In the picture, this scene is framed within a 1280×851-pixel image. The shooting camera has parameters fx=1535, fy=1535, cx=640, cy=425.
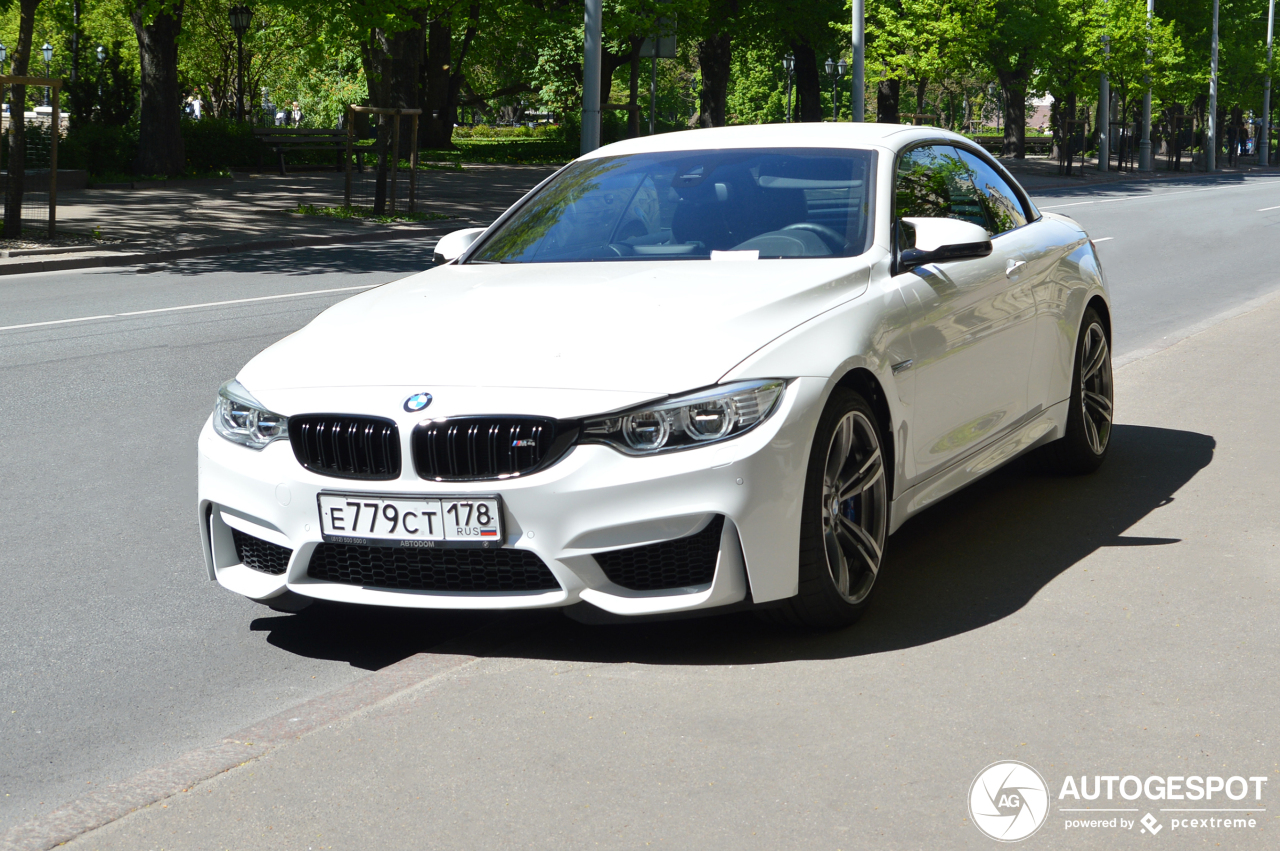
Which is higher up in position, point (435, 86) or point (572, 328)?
point (435, 86)

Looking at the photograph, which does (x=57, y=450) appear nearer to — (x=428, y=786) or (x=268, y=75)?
(x=428, y=786)

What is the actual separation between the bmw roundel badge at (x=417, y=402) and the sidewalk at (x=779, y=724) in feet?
2.35

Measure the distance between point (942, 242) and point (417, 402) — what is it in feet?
5.92

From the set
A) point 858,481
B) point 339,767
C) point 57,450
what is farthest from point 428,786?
point 57,450

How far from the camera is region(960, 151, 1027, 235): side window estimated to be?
598 cm

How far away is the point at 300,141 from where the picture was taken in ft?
114

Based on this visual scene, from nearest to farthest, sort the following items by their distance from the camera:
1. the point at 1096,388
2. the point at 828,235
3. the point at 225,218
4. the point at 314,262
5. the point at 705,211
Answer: the point at 828,235, the point at 705,211, the point at 1096,388, the point at 314,262, the point at 225,218

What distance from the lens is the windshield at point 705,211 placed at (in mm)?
5039

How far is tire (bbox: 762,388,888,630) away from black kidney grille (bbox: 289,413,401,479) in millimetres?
1106

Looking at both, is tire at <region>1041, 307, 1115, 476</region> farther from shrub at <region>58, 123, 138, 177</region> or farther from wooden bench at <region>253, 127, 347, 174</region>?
wooden bench at <region>253, 127, 347, 174</region>

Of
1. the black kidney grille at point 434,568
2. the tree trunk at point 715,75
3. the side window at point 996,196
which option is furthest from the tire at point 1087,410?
the tree trunk at point 715,75

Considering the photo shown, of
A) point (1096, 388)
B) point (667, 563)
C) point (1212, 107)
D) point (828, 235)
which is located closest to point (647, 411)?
point (667, 563)

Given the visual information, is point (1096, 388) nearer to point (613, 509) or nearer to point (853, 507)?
point (853, 507)

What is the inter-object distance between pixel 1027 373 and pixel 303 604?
2892 millimetres
